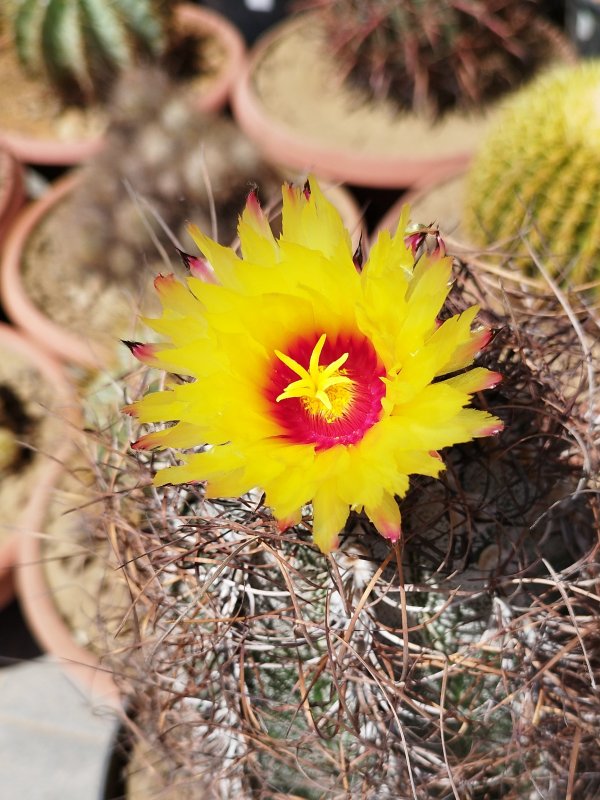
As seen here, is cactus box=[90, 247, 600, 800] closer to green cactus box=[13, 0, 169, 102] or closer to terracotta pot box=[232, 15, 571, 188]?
terracotta pot box=[232, 15, 571, 188]

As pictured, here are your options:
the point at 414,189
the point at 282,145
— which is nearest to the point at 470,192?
the point at 414,189

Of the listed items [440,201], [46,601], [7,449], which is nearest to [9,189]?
[7,449]

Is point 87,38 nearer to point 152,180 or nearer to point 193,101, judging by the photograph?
point 193,101

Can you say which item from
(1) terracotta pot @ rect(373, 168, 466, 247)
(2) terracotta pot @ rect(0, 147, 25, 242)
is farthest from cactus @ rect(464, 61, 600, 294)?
(2) terracotta pot @ rect(0, 147, 25, 242)

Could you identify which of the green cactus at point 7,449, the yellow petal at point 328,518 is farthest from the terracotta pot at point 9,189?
the yellow petal at point 328,518

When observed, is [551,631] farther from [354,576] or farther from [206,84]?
[206,84]

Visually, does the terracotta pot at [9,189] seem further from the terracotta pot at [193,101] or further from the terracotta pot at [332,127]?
the terracotta pot at [332,127]
